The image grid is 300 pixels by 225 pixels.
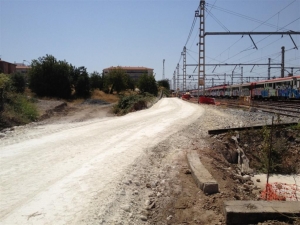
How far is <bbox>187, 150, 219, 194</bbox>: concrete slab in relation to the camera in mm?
5527

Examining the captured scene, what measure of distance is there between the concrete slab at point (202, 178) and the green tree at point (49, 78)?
148 feet

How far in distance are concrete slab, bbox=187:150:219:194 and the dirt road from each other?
1.39 m

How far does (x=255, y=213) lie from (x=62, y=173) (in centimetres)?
351

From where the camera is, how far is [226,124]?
1482 centimetres

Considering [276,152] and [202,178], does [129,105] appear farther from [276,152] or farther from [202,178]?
[202,178]

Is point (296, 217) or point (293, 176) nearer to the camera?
point (296, 217)

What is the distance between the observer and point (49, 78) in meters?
48.8

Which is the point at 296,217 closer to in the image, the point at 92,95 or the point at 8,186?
the point at 8,186

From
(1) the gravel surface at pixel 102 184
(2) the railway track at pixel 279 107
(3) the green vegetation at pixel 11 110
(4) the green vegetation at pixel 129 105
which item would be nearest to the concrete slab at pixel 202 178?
(1) the gravel surface at pixel 102 184

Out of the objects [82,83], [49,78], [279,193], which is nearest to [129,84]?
[82,83]

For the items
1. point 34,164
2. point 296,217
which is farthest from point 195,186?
point 34,164

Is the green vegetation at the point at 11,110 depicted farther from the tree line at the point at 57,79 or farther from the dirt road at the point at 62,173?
the tree line at the point at 57,79

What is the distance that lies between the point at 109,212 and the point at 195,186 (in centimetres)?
224

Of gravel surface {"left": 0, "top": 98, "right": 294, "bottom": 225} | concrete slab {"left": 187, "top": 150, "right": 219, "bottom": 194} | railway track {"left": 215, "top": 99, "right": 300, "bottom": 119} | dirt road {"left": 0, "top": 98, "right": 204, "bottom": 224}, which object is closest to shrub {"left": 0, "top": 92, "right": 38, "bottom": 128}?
dirt road {"left": 0, "top": 98, "right": 204, "bottom": 224}
